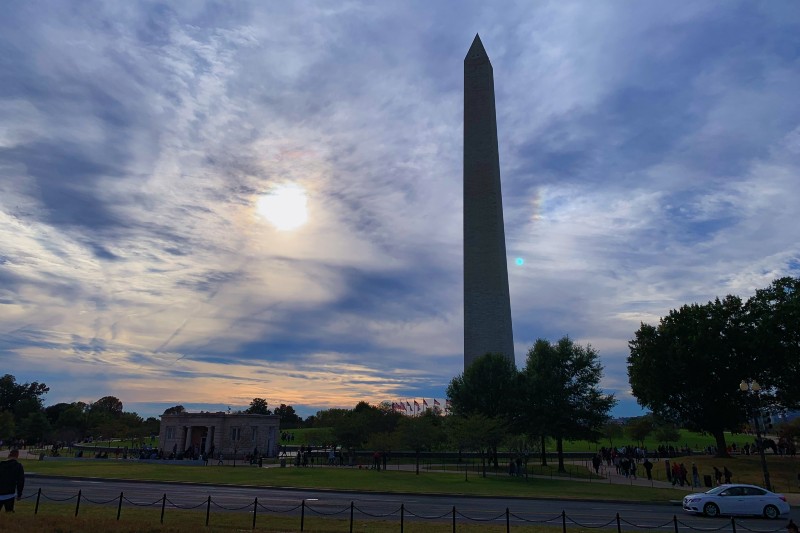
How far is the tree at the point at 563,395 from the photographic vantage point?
160 feet

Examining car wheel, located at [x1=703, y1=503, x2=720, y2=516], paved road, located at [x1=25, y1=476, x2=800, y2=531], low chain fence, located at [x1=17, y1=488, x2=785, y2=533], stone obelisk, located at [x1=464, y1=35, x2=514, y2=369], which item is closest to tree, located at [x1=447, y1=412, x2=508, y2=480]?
paved road, located at [x1=25, y1=476, x2=800, y2=531]

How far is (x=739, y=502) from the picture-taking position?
22172mm

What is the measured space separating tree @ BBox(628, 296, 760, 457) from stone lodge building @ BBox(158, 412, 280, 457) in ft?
135

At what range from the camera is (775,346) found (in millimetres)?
45406

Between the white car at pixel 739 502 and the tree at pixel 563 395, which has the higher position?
the tree at pixel 563 395

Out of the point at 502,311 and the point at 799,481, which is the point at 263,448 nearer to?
the point at 502,311

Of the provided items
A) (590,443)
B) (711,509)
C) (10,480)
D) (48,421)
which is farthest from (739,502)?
(48,421)

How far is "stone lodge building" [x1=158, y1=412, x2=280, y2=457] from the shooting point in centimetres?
6106

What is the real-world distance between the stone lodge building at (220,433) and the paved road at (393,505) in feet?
102

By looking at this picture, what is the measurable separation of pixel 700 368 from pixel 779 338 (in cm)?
672

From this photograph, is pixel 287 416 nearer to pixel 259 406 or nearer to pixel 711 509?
pixel 259 406

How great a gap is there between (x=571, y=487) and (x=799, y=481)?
1580 centimetres

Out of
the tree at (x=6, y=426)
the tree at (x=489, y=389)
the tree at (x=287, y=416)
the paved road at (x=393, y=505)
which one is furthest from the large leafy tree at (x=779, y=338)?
the tree at (x=287, y=416)

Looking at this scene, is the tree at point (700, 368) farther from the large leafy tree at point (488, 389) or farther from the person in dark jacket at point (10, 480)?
the person in dark jacket at point (10, 480)
